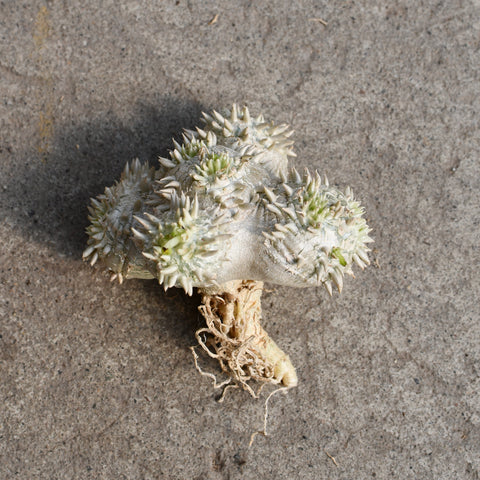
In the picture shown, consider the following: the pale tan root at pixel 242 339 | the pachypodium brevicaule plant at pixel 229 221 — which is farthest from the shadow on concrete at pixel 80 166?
the pale tan root at pixel 242 339

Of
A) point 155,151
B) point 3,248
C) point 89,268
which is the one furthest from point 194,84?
point 3,248

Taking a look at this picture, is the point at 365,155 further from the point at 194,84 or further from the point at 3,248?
the point at 3,248

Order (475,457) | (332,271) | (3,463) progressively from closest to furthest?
(332,271) → (3,463) → (475,457)

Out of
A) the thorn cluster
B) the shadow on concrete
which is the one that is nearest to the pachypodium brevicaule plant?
the thorn cluster

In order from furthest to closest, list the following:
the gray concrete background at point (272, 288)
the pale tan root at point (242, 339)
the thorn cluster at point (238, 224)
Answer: the gray concrete background at point (272, 288) < the pale tan root at point (242, 339) < the thorn cluster at point (238, 224)

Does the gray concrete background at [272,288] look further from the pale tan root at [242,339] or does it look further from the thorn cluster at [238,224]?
the thorn cluster at [238,224]

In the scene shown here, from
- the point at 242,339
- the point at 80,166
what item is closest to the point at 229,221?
the point at 242,339

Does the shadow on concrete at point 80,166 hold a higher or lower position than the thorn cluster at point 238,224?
lower

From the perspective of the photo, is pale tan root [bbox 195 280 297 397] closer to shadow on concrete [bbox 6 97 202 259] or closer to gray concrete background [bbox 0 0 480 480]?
gray concrete background [bbox 0 0 480 480]
